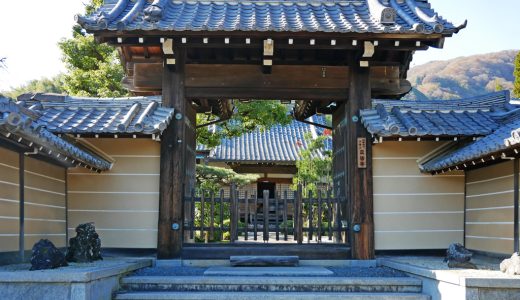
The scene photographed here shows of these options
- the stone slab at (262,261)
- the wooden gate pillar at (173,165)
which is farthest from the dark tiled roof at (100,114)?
the stone slab at (262,261)

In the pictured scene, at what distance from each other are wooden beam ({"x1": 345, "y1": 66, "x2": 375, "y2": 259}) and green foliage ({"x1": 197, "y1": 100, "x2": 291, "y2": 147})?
19.9ft

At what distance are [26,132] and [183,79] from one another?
3332 millimetres

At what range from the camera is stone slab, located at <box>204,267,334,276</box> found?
7.20 m

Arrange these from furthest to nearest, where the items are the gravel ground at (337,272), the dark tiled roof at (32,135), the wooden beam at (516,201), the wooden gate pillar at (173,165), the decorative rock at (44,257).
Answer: the wooden gate pillar at (173,165), the gravel ground at (337,272), the wooden beam at (516,201), the decorative rock at (44,257), the dark tiled roof at (32,135)

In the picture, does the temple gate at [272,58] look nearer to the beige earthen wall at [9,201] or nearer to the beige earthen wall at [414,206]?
the beige earthen wall at [414,206]

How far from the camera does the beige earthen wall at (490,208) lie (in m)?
7.13

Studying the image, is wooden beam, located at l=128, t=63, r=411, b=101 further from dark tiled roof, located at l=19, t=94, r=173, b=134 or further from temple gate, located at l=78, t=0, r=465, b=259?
dark tiled roof, located at l=19, t=94, r=173, b=134

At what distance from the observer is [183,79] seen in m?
8.67

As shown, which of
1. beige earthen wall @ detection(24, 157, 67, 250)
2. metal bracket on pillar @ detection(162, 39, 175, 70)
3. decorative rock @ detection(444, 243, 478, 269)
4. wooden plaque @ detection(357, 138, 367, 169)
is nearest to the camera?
decorative rock @ detection(444, 243, 478, 269)

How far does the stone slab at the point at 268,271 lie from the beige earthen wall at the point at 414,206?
4.93ft

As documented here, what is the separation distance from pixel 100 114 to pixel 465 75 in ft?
219

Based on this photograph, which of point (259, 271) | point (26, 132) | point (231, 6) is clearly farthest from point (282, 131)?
point (26, 132)

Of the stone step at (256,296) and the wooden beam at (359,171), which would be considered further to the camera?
the wooden beam at (359,171)

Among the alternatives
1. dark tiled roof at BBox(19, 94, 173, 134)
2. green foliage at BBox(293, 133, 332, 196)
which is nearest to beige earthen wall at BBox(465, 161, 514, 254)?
dark tiled roof at BBox(19, 94, 173, 134)
